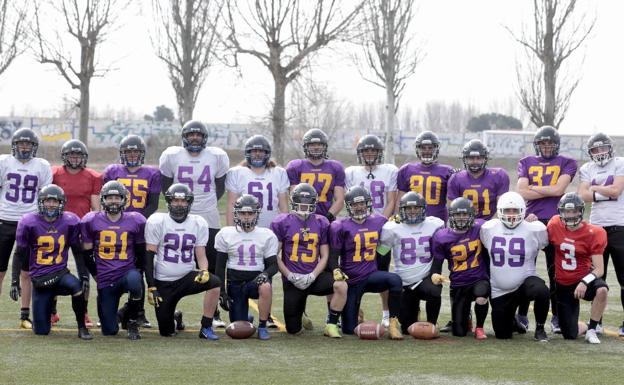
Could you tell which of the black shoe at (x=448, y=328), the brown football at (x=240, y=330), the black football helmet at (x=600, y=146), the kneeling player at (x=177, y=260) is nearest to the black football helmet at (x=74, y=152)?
the kneeling player at (x=177, y=260)

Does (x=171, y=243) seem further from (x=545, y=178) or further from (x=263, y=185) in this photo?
(x=545, y=178)

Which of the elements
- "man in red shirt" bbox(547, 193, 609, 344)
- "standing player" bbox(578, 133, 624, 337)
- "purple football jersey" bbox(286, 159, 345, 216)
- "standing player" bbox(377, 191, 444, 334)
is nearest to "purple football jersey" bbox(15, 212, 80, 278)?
"purple football jersey" bbox(286, 159, 345, 216)

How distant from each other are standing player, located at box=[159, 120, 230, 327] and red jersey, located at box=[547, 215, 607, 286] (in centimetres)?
333

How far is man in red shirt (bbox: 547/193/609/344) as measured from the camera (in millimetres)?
8336

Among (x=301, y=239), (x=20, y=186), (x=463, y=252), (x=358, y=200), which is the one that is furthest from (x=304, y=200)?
(x=20, y=186)

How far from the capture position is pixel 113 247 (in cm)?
845

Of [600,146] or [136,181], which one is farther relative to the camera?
[136,181]

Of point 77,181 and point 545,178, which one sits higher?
point 545,178

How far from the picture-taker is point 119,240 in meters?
8.42

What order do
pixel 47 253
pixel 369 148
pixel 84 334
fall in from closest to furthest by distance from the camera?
1. pixel 84 334
2. pixel 47 253
3. pixel 369 148

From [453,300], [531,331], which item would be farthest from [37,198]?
[531,331]

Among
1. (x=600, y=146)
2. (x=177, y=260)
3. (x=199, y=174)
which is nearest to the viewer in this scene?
(x=177, y=260)

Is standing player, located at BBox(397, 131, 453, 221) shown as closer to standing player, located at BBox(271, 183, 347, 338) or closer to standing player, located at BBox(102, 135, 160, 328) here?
standing player, located at BBox(271, 183, 347, 338)

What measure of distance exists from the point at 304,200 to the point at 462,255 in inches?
62.5
